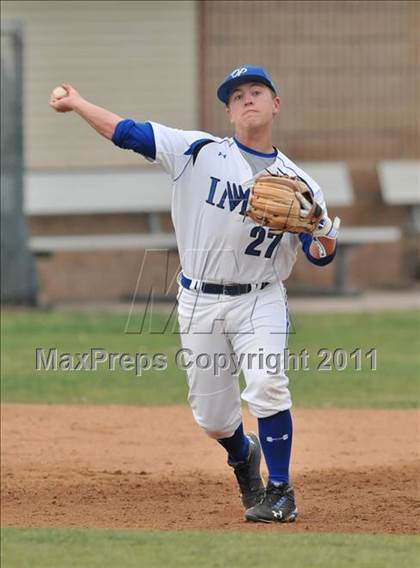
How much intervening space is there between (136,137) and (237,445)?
5.33ft

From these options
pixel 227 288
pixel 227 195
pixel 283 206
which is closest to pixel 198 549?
pixel 227 288

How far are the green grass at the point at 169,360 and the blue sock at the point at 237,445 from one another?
359cm

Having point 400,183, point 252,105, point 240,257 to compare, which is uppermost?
point 252,105

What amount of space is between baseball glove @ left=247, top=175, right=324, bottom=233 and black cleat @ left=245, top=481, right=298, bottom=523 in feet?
3.94

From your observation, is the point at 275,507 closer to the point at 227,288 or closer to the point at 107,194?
the point at 227,288

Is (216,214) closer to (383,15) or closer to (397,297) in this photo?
(397,297)

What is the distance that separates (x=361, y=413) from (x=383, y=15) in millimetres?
8913

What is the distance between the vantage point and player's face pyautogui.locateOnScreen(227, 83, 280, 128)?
19.4 ft

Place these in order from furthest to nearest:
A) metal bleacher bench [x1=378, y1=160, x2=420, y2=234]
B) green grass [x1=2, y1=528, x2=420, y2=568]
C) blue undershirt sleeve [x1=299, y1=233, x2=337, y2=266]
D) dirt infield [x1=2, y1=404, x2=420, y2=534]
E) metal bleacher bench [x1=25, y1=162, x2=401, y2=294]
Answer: metal bleacher bench [x1=378, y1=160, x2=420, y2=234] < metal bleacher bench [x1=25, y1=162, x2=401, y2=294] < dirt infield [x1=2, y1=404, x2=420, y2=534] < blue undershirt sleeve [x1=299, y1=233, x2=337, y2=266] < green grass [x1=2, y1=528, x2=420, y2=568]

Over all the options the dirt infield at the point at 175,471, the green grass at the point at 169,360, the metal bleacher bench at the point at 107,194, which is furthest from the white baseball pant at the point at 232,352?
the metal bleacher bench at the point at 107,194

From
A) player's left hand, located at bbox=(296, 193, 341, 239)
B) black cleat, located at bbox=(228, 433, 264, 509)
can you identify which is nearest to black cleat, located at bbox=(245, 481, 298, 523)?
black cleat, located at bbox=(228, 433, 264, 509)

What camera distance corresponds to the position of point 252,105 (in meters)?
5.92

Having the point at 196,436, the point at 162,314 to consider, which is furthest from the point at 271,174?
the point at 162,314

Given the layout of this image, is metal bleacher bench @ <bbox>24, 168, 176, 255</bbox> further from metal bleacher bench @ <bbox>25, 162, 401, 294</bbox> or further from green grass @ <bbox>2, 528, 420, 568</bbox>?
green grass @ <bbox>2, 528, 420, 568</bbox>
